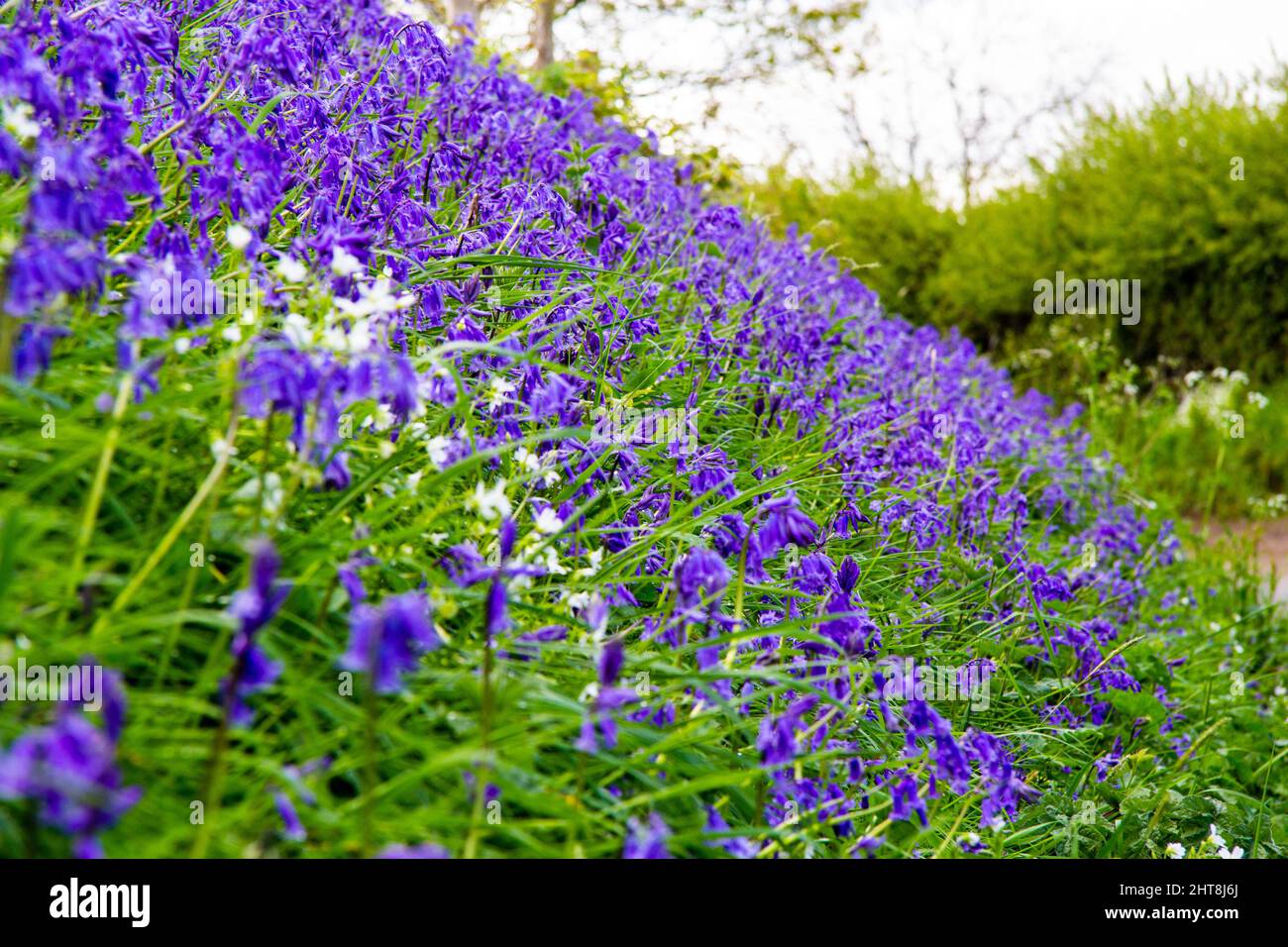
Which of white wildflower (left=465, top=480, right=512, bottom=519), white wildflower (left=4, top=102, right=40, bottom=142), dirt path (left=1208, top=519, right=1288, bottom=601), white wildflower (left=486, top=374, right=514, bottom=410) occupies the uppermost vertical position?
white wildflower (left=4, top=102, right=40, bottom=142)

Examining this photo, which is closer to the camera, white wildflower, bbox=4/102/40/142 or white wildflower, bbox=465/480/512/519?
white wildflower, bbox=4/102/40/142

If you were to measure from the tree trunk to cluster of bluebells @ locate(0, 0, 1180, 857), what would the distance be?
7.95m

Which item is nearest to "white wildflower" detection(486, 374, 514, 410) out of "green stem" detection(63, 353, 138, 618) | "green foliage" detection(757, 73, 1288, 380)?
"green stem" detection(63, 353, 138, 618)

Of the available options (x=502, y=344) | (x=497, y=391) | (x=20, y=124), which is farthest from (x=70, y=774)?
(x=502, y=344)

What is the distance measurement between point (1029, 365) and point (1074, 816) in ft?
37.7

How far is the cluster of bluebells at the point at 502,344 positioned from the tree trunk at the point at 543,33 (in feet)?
26.1

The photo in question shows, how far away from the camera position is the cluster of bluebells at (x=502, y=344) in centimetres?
183

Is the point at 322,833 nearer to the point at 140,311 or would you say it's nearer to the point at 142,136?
the point at 140,311

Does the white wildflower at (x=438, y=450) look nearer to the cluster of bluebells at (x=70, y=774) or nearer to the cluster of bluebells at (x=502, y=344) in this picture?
the cluster of bluebells at (x=502, y=344)

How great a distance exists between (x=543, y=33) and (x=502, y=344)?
11657 mm

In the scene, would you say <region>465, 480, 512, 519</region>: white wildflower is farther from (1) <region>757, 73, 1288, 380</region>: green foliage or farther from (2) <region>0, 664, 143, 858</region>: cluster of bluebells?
(1) <region>757, 73, 1288, 380</region>: green foliage

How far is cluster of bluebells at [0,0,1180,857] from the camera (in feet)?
5.99
